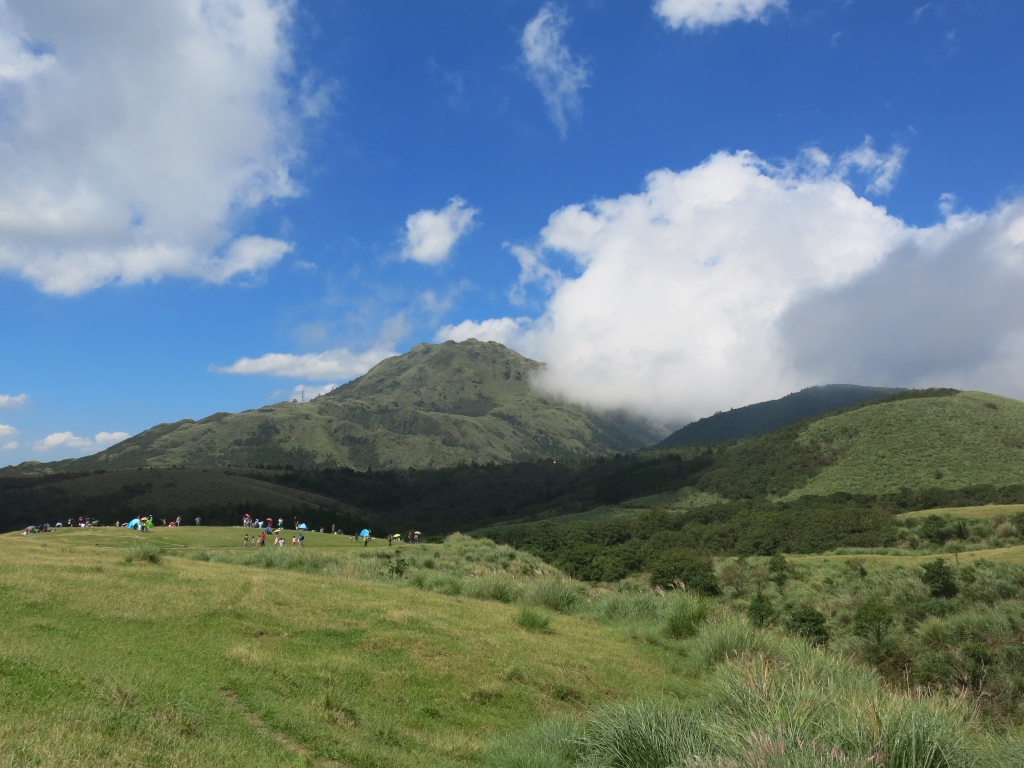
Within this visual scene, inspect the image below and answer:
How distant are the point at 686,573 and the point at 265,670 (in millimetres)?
33113

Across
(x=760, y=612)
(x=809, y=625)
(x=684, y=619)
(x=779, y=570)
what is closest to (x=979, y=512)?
(x=779, y=570)

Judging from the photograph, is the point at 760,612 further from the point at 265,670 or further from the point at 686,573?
the point at 265,670

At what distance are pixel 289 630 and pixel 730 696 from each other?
753 centimetres

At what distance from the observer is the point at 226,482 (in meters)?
119

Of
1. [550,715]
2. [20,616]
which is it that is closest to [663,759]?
[550,715]

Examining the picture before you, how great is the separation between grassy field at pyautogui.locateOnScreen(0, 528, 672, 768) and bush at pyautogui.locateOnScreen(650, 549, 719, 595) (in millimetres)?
21707

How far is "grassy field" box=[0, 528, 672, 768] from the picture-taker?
596cm

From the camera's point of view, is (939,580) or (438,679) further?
(939,580)

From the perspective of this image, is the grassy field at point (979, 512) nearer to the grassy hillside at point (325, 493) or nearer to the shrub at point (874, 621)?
the shrub at point (874, 621)

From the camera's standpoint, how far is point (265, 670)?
8641 millimetres

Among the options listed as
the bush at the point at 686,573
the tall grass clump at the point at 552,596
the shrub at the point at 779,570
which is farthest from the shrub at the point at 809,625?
the shrub at the point at 779,570

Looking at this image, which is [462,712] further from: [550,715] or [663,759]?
[663,759]

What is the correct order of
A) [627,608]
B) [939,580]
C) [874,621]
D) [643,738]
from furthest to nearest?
1. [939,580]
2. [874,621]
3. [627,608]
4. [643,738]

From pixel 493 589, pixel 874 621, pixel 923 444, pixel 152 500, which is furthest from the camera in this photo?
pixel 152 500
